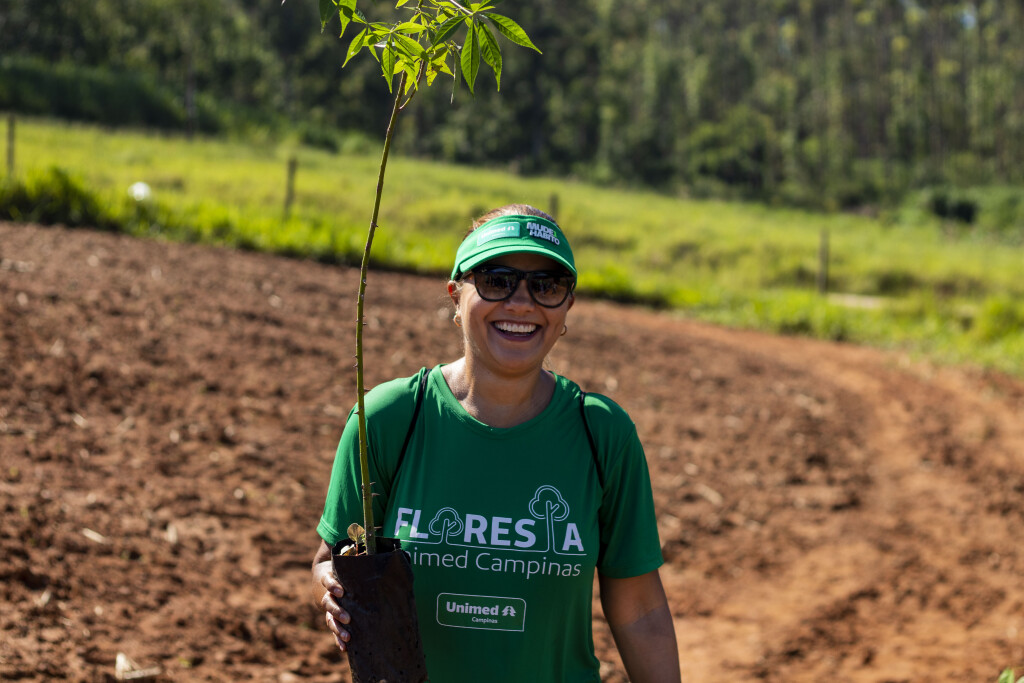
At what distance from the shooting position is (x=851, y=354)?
12406 mm

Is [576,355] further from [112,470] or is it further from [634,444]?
[634,444]

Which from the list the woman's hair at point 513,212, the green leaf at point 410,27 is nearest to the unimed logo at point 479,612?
the woman's hair at point 513,212

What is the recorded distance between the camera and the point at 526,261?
2.06 m

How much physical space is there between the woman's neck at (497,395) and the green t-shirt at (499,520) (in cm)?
4

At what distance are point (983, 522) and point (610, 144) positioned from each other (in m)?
49.3

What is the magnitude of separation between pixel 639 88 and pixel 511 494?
7108 cm

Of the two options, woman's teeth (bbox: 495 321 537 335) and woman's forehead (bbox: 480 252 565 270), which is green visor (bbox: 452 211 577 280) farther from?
woman's teeth (bbox: 495 321 537 335)

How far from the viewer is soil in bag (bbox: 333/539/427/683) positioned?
1820mm

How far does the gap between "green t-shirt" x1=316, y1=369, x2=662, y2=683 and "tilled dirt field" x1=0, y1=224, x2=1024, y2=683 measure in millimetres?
2191

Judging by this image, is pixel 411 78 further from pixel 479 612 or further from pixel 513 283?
pixel 479 612

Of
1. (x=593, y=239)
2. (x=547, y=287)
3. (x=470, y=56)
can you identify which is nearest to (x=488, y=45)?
(x=470, y=56)

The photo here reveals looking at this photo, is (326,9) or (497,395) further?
(497,395)

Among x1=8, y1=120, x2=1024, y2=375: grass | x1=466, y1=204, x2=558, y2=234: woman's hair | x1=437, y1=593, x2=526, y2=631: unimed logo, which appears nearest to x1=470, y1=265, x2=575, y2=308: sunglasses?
x1=466, y1=204, x2=558, y2=234: woman's hair

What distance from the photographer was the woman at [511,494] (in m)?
2.03
